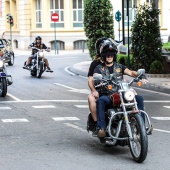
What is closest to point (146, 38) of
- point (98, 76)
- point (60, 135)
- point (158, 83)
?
point (158, 83)

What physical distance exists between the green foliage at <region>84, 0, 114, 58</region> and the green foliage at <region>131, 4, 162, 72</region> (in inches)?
210

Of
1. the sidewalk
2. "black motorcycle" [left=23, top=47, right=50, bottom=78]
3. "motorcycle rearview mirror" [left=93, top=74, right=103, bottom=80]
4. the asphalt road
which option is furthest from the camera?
"black motorcycle" [left=23, top=47, right=50, bottom=78]

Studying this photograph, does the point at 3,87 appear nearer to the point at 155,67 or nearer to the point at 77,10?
the point at 155,67

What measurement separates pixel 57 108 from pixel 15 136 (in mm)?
4045

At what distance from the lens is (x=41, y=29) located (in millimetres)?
54000

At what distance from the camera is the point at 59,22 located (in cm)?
5394

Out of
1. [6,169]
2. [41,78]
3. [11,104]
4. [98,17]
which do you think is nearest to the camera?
[6,169]

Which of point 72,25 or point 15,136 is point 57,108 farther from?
point 72,25

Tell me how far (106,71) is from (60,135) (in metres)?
1.97

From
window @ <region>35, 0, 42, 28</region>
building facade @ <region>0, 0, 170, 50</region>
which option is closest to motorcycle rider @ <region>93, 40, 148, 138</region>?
building facade @ <region>0, 0, 170, 50</region>

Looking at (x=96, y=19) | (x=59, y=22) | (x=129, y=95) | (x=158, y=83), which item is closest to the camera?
(x=129, y=95)

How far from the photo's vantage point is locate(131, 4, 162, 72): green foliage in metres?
24.4

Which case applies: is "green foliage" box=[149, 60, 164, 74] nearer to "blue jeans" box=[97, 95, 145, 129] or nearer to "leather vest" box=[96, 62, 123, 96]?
"leather vest" box=[96, 62, 123, 96]

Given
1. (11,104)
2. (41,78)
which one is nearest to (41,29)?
(41,78)
